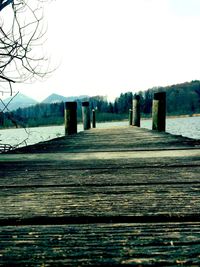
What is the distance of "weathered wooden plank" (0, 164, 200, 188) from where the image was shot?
1777 millimetres

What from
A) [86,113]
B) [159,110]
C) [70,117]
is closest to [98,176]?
[159,110]

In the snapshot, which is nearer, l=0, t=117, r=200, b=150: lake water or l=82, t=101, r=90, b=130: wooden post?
l=0, t=117, r=200, b=150: lake water

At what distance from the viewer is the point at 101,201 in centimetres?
135

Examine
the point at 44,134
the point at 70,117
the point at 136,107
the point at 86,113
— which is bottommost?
the point at 44,134

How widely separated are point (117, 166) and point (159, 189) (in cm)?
87

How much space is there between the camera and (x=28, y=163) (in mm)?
2717

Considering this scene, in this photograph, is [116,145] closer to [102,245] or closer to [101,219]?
[101,219]

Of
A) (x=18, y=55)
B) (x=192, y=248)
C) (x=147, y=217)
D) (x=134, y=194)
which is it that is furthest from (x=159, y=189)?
(x=18, y=55)

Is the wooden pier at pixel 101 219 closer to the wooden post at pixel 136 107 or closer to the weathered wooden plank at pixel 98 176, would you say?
the weathered wooden plank at pixel 98 176

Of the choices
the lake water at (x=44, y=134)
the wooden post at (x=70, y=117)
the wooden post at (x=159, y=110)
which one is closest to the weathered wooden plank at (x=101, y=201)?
the lake water at (x=44, y=134)

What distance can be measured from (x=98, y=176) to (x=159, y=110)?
6967 millimetres

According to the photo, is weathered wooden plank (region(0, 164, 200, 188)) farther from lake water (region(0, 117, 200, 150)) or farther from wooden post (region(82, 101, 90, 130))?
wooden post (region(82, 101, 90, 130))

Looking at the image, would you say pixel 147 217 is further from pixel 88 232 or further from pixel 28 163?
pixel 28 163

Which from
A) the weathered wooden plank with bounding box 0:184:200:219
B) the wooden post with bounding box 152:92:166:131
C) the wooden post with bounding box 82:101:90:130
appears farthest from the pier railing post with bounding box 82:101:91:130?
the weathered wooden plank with bounding box 0:184:200:219
